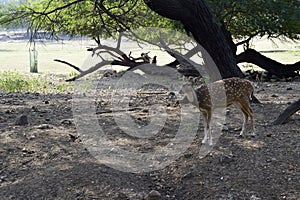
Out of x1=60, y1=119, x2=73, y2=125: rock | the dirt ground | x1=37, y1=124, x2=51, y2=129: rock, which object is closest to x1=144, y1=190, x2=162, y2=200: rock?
the dirt ground

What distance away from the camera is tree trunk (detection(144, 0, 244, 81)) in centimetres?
858

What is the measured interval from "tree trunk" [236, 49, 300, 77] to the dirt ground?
8.20m

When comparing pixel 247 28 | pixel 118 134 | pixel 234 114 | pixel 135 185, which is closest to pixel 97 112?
pixel 118 134

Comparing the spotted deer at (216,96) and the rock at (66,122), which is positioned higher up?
the spotted deer at (216,96)

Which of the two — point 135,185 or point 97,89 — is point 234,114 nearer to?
point 135,185

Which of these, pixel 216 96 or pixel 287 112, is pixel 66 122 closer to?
pixel 216 96

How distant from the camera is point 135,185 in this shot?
15.8ft

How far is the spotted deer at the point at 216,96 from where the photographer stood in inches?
234

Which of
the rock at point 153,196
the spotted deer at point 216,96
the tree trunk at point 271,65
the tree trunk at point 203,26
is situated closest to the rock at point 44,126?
the spotted deer at point 216,96

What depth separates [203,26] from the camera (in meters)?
8.84

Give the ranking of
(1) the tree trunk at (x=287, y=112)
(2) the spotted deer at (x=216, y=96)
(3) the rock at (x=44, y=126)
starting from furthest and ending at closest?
1. (3) the rock at (x=44, y=126)
2. (1) the tree trunk at (x=287, y=112)
3. (2) the spotted deer at (x=216, y=96)

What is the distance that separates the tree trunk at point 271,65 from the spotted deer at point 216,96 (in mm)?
9334

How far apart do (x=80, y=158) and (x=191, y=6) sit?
13.9 feet

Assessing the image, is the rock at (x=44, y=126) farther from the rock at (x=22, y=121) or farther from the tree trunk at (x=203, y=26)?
the tree trunk at (x=203, y=26)
